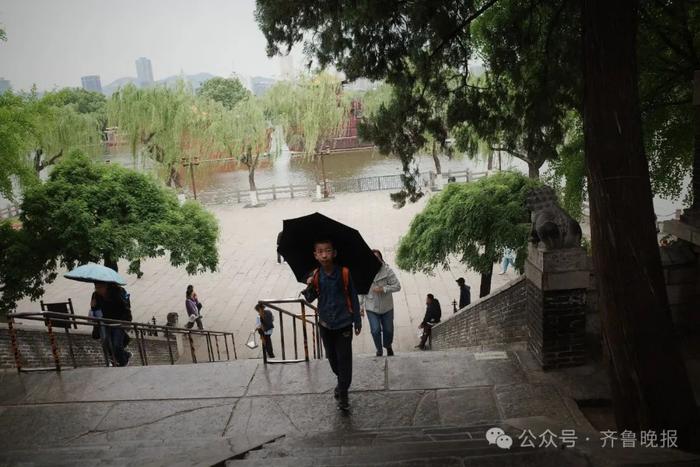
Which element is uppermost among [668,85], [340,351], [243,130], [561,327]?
[243,130]

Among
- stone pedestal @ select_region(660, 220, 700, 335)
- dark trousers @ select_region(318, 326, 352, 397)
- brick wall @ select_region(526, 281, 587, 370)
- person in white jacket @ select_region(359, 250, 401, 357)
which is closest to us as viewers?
dark trousers @ select_region(318, 326, 352, 397)

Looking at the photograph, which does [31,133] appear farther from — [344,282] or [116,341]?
[344,282]

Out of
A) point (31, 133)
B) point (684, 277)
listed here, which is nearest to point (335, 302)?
point (684, 277)

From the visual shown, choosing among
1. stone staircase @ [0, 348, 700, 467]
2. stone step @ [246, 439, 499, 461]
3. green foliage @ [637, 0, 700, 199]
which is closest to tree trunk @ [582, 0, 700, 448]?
stone staircase @ [0, 348, 700, 467]

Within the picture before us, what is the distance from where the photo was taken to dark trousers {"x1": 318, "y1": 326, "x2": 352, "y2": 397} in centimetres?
477

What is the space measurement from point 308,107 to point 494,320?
27.1 m

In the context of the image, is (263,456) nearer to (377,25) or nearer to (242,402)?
(242,402)

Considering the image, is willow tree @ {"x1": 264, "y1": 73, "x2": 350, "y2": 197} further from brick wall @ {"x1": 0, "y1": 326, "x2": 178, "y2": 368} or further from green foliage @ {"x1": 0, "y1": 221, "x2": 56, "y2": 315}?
brick wall @ {"x1": 0, "y1": 326, "x2": 178, "y2": 368}

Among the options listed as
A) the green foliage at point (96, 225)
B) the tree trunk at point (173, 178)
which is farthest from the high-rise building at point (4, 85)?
the tree trunk at point (173, 178)

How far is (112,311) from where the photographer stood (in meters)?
7.47

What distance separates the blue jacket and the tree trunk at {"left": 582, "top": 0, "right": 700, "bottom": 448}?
2031mm

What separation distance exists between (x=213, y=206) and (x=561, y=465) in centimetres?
3161

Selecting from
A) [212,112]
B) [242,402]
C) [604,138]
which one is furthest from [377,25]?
[212,112]

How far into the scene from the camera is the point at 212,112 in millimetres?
31188
